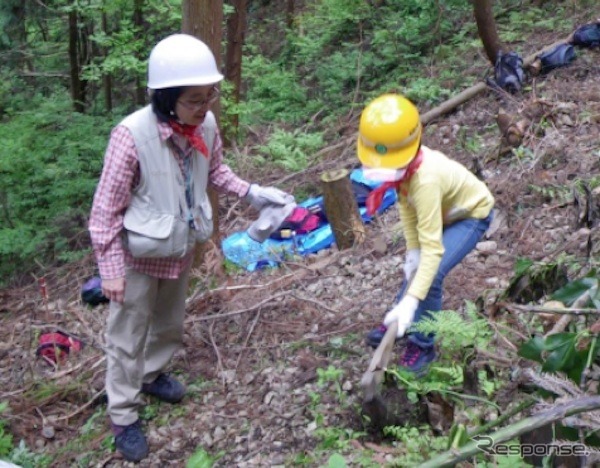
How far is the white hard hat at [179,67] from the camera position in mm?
3277

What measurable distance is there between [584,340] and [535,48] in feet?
28.7

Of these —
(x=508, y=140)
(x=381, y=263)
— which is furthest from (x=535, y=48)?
(x=381, y=263)

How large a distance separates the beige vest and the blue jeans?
1.33 meters

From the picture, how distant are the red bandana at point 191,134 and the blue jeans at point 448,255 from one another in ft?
4.55

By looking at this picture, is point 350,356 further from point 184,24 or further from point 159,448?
point 184,24

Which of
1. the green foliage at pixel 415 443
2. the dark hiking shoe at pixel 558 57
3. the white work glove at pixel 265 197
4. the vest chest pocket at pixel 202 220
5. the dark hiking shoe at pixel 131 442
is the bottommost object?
the dark hiking shoe at pixel 131 442

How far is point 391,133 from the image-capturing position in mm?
3344

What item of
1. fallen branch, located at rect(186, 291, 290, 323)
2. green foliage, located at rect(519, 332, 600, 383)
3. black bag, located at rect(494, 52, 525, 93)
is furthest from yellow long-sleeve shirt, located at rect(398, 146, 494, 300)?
black bag, located at rect(494, 52, 525, 93)

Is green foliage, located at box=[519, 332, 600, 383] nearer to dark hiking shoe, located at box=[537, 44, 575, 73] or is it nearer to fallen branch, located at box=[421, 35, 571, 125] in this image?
fallen branch, located at box=[421, 35, 571, 125]

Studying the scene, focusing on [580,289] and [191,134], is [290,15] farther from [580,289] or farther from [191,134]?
[580,289]

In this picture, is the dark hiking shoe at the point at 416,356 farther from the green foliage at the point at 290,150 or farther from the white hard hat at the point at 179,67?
the green foliage at the point at 290,150

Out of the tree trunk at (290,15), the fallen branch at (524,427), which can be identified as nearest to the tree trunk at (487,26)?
the tree trunk at (290,15)

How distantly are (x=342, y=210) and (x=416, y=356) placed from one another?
8.39 ft

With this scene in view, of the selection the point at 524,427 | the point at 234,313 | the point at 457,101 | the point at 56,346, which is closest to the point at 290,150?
the point at 457,101
